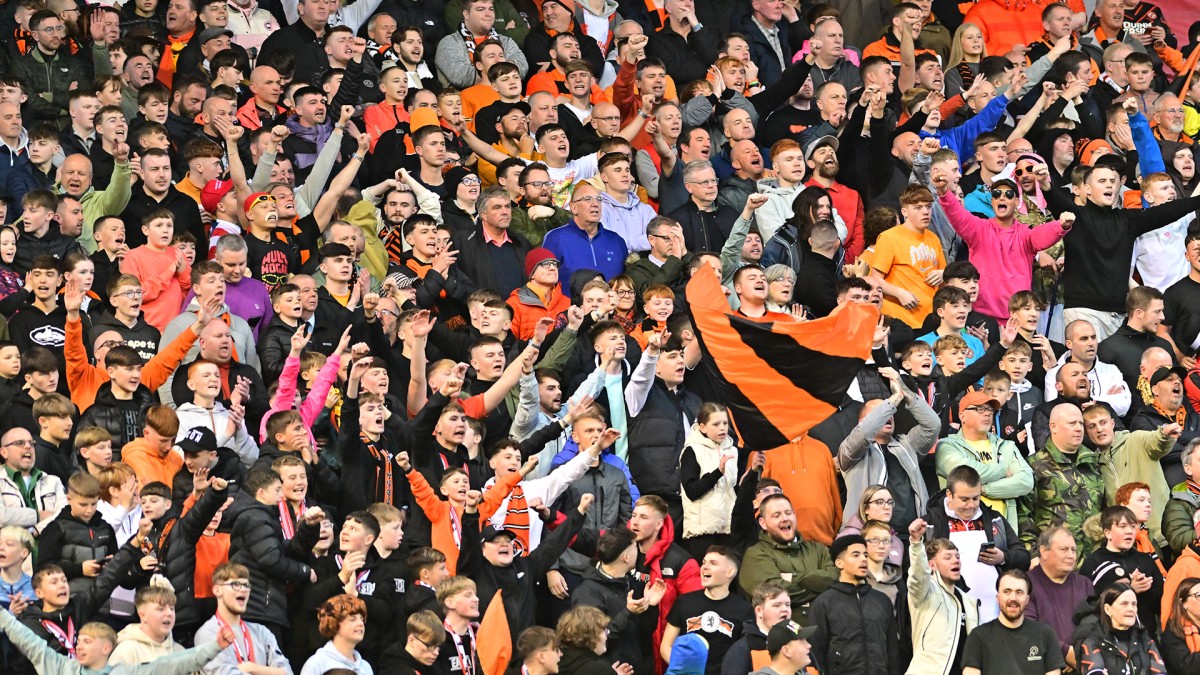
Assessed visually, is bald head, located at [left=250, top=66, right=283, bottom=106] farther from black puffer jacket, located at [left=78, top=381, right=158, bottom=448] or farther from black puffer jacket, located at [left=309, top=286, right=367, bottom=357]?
black puffer jacket, located at [left=78, top=381, right=158, bottom=448]

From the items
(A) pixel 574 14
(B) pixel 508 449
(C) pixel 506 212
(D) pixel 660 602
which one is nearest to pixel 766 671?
(D) pixel 660 602

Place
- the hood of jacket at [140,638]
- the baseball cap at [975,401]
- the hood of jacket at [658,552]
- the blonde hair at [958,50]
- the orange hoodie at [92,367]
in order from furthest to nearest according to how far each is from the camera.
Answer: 1. the blonde hair at [958,50]
2. the baseball cap at [975,401]
3. the orange hoodie at [92,367]
4. the hood of jacket at [658,552]
5. the hood of jacket at [140,638]

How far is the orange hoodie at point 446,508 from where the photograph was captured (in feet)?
39.8

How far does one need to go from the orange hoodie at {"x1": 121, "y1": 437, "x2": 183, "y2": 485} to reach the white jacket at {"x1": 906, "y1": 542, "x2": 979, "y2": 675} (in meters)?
3.80

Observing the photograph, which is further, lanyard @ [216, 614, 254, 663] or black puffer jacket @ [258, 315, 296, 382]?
black puffer jacket @ [258, 315, 296, 382]

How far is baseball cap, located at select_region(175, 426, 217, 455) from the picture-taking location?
11750 mm

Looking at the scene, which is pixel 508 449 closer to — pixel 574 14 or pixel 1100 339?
pixel 1100 339

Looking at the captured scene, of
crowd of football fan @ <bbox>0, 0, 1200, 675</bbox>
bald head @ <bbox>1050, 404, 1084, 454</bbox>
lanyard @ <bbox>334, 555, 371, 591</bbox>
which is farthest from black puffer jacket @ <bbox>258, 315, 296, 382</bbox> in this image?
bald head @ <bbox>1050, 404, 1084, 454</bbox>

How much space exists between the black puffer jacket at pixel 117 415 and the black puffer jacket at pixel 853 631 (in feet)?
11.9

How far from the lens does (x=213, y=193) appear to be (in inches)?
579

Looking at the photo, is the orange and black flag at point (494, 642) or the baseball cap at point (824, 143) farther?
the baseball cap at point (824, 143)

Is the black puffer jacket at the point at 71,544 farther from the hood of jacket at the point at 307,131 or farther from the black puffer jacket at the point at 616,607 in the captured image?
the hood of jacket at the point at 307,131

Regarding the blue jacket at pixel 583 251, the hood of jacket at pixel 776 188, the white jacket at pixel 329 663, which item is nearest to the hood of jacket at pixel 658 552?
the white jacket at pixel 329 663

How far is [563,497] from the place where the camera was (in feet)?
41.8
